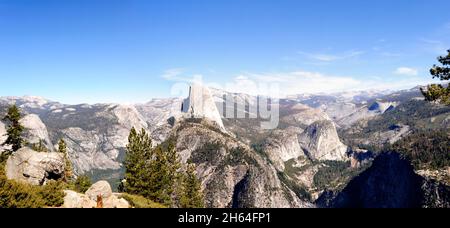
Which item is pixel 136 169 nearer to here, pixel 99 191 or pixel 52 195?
pixel 99 191

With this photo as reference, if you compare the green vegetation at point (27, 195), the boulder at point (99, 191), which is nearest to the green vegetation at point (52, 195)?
the green vegetation at point (27, 195)

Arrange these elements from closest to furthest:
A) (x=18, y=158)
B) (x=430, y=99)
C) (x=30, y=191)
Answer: (x=30, y=191)
(x=430, y=99)
(x=18, y=158)

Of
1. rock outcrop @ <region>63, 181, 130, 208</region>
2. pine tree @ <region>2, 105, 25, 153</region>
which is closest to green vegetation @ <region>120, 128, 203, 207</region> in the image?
pine tree @ <region>2, 105, 25, 153</region>

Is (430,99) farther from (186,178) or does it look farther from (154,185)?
(186,178)

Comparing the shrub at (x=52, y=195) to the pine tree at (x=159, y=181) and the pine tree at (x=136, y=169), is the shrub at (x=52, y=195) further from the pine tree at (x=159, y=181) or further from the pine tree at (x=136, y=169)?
the pine tree at (x=159, y=181)

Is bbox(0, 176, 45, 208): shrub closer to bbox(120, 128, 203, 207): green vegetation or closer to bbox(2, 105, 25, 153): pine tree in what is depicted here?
bbox(2, 105, 25, 153): pine tree

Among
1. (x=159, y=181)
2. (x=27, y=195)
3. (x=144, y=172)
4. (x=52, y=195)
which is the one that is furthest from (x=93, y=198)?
(x=159, y=181)
